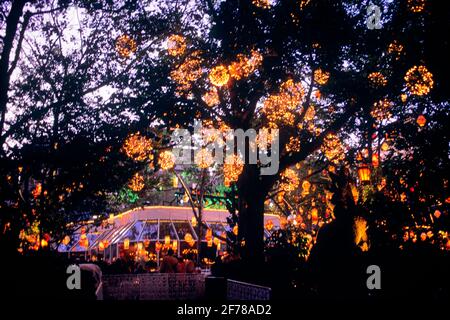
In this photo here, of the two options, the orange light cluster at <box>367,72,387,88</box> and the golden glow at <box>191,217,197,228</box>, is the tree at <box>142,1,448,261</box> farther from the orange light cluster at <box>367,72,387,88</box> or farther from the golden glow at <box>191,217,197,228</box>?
the golden glow at <box>191,217,197,228</box>

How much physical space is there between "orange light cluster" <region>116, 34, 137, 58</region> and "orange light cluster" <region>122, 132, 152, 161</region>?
266 centimetres

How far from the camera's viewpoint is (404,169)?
11734mm

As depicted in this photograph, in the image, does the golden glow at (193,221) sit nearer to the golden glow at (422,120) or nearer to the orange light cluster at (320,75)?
the golden glow at (422,120)

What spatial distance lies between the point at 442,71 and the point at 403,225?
4.32m

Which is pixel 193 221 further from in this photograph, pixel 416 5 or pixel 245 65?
pixel 416 5

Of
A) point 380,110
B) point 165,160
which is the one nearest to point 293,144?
point 380,110

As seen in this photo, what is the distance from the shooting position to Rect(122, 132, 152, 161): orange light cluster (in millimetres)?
10075

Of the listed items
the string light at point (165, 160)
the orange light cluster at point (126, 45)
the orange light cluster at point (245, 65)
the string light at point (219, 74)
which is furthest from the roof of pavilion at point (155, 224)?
the string light at point (219, 74)

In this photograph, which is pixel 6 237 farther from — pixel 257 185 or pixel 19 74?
pixel 19 74

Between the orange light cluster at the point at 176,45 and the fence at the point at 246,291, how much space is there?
700 cm

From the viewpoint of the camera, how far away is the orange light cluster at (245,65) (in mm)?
9356

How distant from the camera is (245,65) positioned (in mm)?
9805

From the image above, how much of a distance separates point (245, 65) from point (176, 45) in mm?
2812
